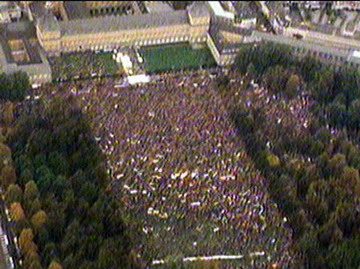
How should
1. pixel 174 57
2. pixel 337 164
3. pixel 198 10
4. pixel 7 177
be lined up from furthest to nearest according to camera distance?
pixel 198 10 → pixel 174 57 → pixel 337 164 → pixel 7 177

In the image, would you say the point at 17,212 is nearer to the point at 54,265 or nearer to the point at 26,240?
the point at 26,240

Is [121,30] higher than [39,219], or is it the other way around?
[121,30]

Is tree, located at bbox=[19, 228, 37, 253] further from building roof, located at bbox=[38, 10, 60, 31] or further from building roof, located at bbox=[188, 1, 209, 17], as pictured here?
building roof, located at bbox=[188, 1, 209, 17]

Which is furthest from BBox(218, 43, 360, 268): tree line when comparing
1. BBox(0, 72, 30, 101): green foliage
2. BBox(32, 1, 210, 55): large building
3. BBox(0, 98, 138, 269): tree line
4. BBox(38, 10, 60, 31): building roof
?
BBox(0, 72, 30, 101): green foliage

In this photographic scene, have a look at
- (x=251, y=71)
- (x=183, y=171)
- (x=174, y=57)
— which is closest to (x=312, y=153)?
(x=183, y=171)

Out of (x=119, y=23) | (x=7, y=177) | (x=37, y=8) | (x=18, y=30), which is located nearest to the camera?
(x=7, y=177)

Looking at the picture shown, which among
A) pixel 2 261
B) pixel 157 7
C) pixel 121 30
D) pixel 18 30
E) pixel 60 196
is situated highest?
pixel 18 30
